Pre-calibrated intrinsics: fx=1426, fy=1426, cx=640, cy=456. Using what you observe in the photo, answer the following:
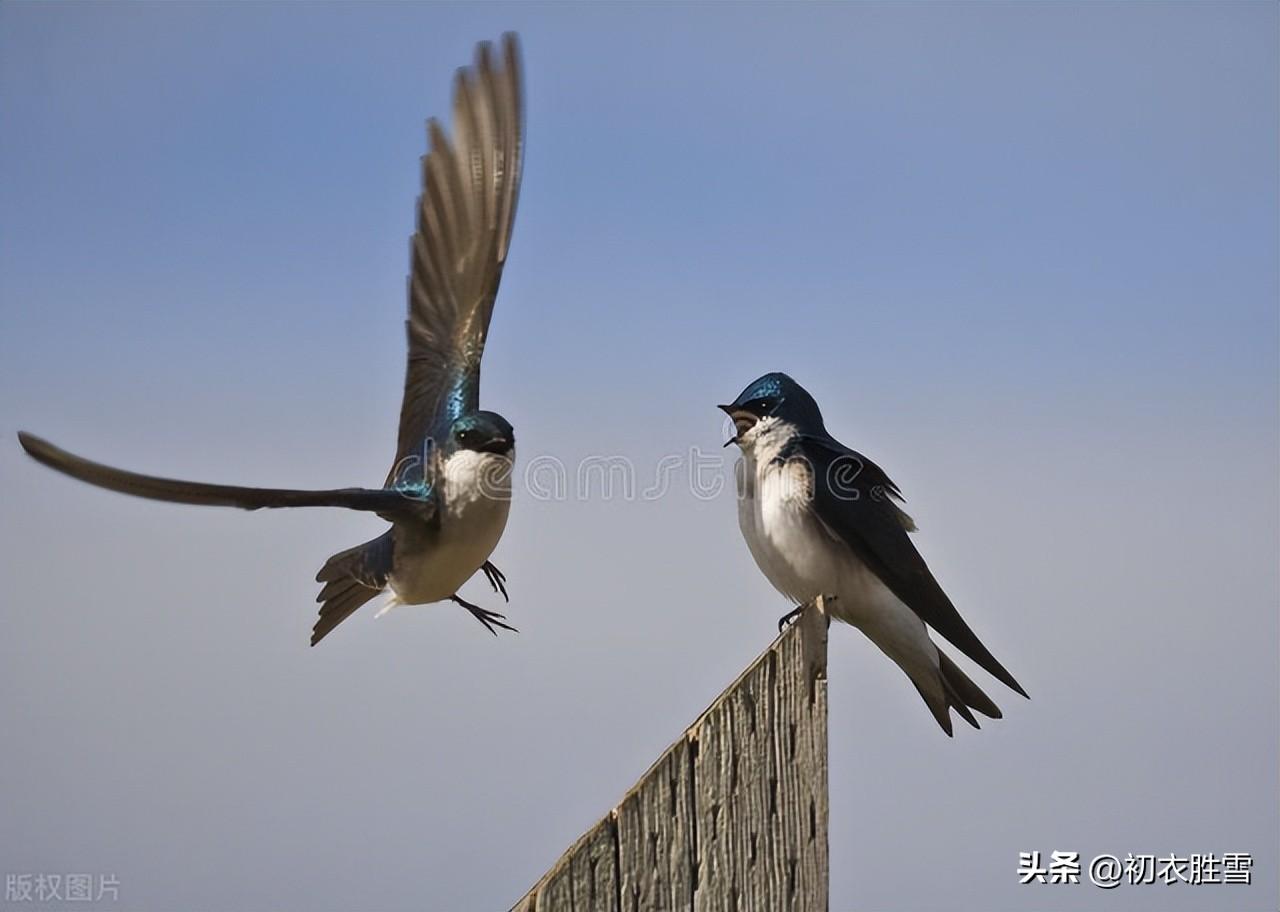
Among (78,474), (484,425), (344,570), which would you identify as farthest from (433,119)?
(78,474)

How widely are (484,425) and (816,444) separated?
769mm

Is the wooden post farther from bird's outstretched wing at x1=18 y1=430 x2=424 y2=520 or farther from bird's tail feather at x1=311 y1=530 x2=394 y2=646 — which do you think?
bird's tail feather at x1=311 y1=530 x2=394 y2=646

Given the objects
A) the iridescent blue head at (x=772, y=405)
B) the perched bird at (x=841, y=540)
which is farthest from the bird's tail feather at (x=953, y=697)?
the iridescent blue head at (x=772, y=405)

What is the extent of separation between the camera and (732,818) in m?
1.72

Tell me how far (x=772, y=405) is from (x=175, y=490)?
1400 mm

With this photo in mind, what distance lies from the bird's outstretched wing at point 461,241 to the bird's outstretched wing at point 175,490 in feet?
1.70

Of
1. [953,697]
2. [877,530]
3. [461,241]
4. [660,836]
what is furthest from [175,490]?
[953,697]

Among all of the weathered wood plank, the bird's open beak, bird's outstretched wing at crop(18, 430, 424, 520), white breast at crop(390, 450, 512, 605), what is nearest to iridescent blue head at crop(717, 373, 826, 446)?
the bird's open beak

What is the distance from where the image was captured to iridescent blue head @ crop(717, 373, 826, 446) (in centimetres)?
300

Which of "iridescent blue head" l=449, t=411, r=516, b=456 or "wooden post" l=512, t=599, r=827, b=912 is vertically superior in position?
"iridescent blue head" l=449, t=411, r=516, b=456

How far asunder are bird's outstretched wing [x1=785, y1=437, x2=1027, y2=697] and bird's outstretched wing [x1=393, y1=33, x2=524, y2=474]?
72 centimetres

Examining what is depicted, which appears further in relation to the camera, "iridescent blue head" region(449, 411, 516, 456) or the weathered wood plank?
"iridescent blue head" region(449, 411, 516, 456)

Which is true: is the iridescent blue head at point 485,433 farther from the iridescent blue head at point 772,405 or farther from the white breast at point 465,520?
the iridescent blue head at point 772,405

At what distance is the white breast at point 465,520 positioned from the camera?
A: 249cm
